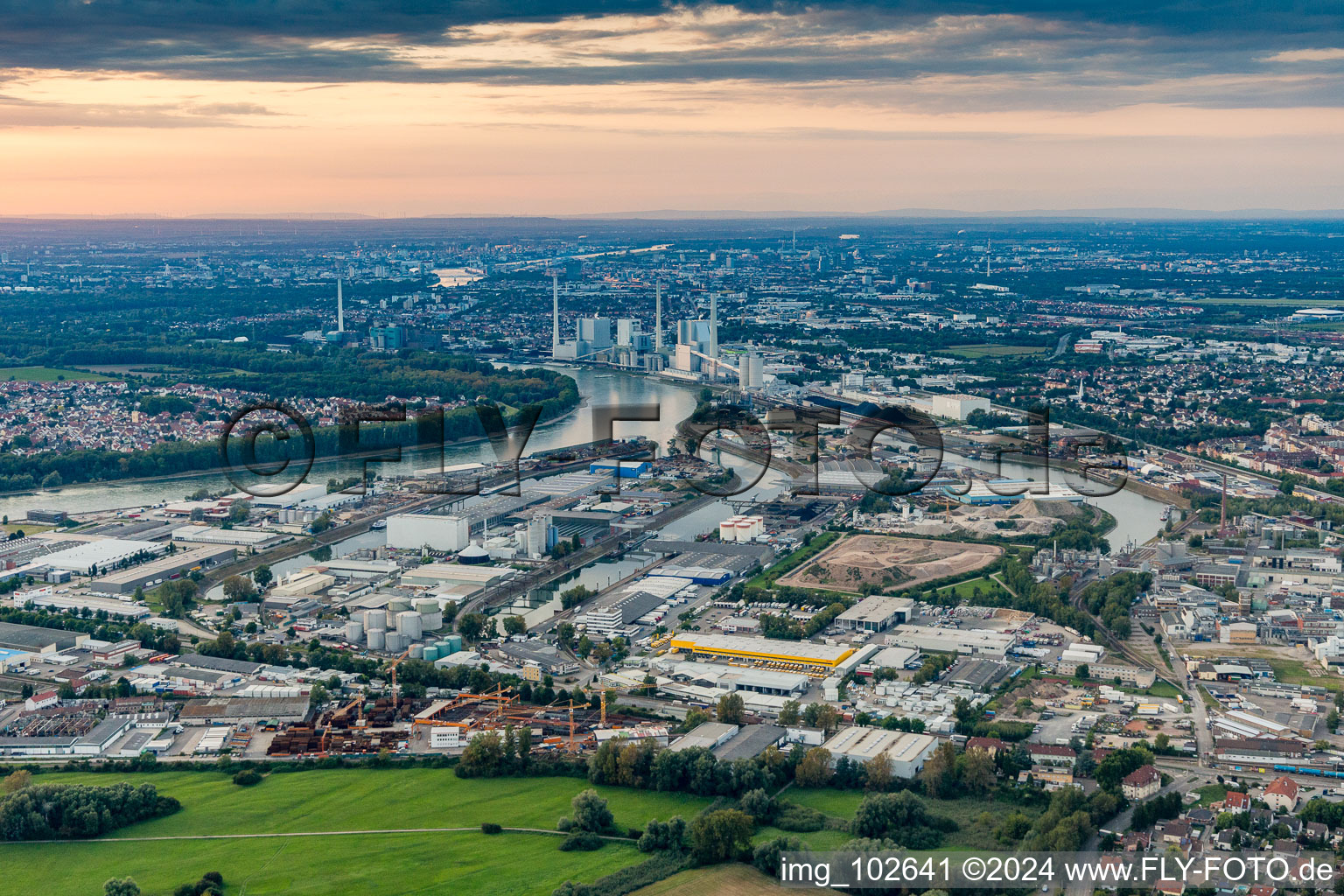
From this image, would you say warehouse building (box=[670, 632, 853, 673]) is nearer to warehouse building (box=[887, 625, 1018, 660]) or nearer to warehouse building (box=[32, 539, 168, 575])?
warehouse building (box=[887, 625, 1018, 660])

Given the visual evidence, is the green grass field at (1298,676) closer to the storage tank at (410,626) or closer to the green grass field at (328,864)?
the green grass field at (328,864)

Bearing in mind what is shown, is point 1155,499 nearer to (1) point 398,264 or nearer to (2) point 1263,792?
(2) point 1263,792

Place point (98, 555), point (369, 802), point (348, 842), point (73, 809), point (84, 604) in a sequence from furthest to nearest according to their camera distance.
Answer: point (98, 555) → point (84, 604) → point (369, 802) → point (73, 809) → point (348, 842)

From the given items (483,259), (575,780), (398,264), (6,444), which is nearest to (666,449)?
(6,444)

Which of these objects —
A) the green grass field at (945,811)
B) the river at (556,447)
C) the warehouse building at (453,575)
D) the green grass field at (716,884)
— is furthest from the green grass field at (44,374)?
the green grass field at (716,884)

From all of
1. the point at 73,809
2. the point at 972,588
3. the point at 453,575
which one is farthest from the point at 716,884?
the point at 453,575

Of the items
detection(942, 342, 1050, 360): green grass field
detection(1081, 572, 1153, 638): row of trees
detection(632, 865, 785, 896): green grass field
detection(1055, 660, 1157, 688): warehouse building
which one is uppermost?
detection(942, 342, 1050, 360): green grass field

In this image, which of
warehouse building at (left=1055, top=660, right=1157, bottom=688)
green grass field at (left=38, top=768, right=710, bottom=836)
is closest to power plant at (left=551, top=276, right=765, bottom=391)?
warehouse building at (left=1055, top=660, right=1157, bottom=688)

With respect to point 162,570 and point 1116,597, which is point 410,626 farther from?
point 1116,597
